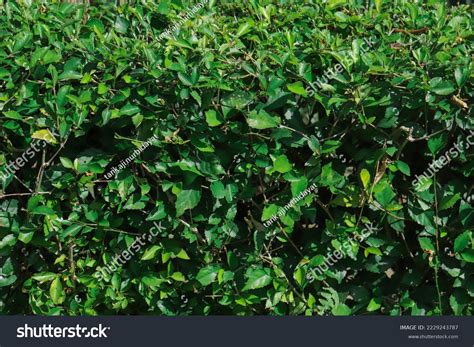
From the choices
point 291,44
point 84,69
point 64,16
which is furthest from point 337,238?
point 64,16

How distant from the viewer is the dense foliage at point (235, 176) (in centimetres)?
277

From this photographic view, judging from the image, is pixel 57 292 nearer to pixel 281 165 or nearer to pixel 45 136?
pixel 45 136

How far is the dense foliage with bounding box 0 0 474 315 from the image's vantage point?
9.09ft

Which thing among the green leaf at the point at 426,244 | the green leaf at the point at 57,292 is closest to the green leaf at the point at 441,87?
the green leaf at the point at 426,244

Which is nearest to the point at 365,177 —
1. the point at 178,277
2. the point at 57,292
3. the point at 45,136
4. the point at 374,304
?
the point at 374,304

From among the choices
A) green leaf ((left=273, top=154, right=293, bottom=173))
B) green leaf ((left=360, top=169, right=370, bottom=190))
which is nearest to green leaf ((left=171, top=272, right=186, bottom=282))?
green leaf ((left=273, top=154, right=293, bottom=173))

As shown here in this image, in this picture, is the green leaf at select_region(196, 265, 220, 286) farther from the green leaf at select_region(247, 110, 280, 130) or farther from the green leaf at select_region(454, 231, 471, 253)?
the green leaf at select_region(454, 231, 471, 253)

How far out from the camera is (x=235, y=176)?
9.30ft

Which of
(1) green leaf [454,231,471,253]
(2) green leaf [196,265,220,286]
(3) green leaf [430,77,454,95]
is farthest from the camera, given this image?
(2) green leaf [196,265,220,286]

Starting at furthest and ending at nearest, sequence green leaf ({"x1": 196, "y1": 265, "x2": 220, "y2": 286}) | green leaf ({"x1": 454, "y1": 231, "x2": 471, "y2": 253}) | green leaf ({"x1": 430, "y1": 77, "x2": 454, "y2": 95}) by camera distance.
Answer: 1. green leaf ({"x1": 196, "y1": 265, "x2": 220, "y2": 286})
2. green leaf ({"x1": 454, "y1": 231, "x2": 471, "y2": 253})
3. green leaf ({"x1": 430, "y1": 77, "x2": 454, "y2": 95})

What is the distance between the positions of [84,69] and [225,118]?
65 cm

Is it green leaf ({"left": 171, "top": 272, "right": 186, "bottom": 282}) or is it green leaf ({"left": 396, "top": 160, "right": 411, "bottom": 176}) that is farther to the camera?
green leaf ({"left": 171, "top": 272, "right": 186, "bottom": 282})

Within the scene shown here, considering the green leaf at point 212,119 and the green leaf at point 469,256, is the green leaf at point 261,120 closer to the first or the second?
the green leaf at point 212,119

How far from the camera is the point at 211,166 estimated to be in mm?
2793
